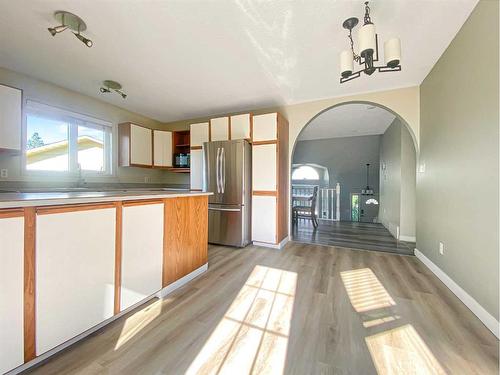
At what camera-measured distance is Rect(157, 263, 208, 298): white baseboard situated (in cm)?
191

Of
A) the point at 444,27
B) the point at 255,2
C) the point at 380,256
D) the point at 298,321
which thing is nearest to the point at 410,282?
the point at 380,256

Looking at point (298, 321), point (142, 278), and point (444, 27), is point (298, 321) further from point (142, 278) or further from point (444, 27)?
point (444, 27)

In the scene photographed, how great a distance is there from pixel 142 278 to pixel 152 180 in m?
3.56

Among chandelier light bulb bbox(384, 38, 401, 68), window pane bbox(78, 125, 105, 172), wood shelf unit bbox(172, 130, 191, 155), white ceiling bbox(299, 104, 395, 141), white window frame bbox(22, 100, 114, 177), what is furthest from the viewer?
wood shelf unit bbox(172, 130, 191, 155)

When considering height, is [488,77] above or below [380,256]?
above

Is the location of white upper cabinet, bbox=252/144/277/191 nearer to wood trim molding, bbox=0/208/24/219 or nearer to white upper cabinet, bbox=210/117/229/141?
white upper cabinet, bbox=210/117/229/141

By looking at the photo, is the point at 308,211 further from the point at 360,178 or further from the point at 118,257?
the point at 118,257

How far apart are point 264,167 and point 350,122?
3449 millimetres

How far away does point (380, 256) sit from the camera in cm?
307

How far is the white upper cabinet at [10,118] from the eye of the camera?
234cm

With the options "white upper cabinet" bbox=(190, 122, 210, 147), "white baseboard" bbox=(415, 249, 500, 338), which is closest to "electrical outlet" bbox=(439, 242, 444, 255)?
"white baseboard" bbox=(415, 249, 500, 338)

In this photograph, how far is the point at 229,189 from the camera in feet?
11.5

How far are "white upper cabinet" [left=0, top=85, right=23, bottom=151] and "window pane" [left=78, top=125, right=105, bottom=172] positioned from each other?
1.11 meters

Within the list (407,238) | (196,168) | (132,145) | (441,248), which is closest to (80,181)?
(132,145)
